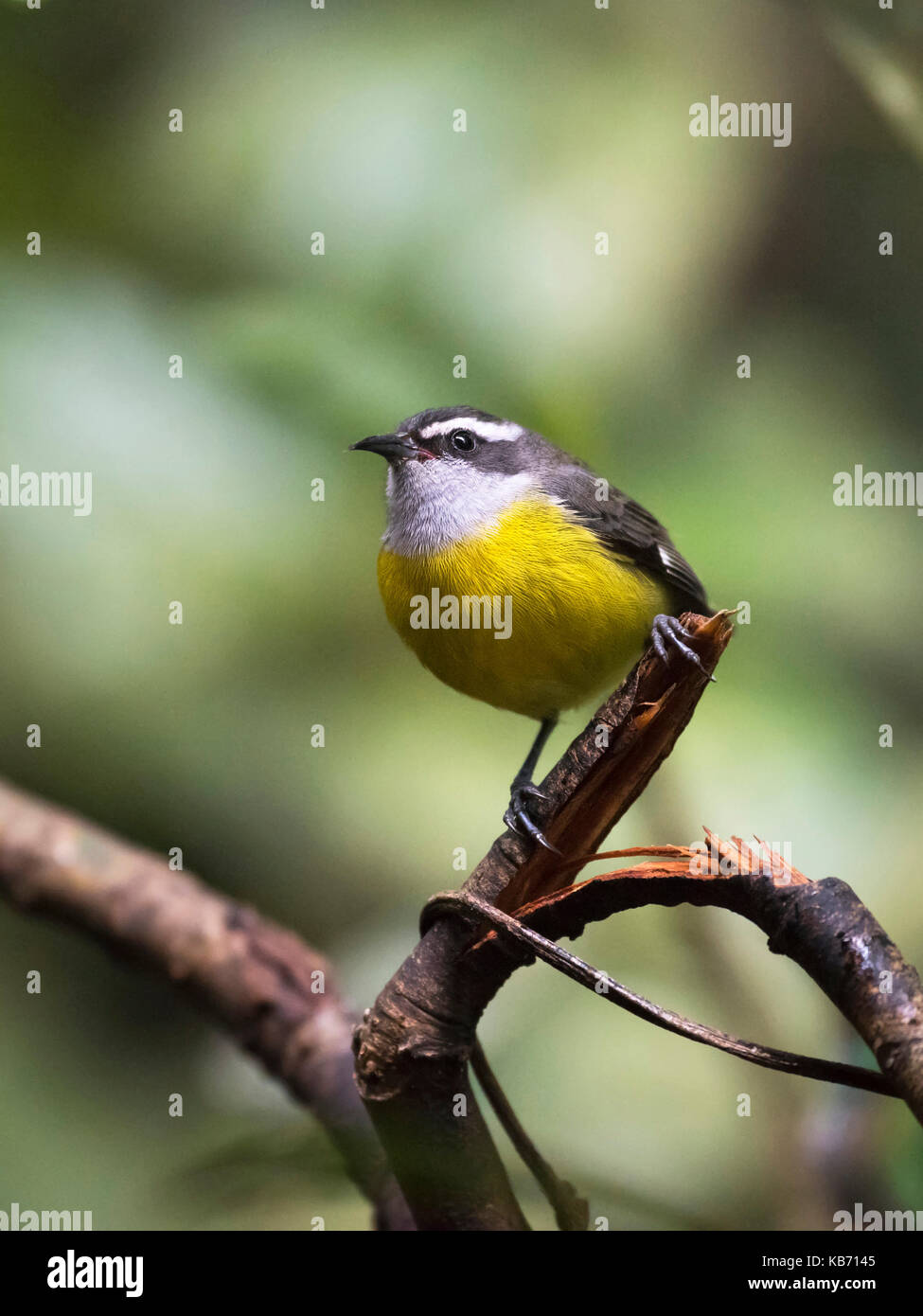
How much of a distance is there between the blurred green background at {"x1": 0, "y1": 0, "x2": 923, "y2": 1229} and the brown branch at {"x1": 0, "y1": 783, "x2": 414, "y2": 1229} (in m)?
0.16

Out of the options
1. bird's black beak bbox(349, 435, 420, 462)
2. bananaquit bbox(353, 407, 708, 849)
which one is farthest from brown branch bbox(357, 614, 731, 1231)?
bird's black beak bbox(349, 435, 420, 462)

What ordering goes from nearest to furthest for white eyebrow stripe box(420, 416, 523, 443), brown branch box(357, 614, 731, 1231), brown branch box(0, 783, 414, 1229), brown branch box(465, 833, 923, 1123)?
brown branch box(465, 833, 923, 1123) → brown branch box(357, 614, 731, 1231) → brown branch box(0, 783, 414, 1229) → white eyebrow stripe box(420, 416, 523, 443)

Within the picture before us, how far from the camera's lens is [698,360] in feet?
7.96

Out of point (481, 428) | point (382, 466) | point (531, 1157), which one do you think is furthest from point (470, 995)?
point (382, 466)

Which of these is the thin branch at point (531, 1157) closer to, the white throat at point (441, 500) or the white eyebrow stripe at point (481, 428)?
the white throat at point (441, 500)

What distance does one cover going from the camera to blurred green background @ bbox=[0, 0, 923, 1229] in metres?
2.15

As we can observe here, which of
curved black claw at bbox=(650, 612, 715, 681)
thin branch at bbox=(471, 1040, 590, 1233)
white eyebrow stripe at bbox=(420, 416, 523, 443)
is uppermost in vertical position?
white eyebrow stripe at bbox=(420, 416, 523, 443)

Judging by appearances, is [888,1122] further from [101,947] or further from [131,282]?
[131,282]

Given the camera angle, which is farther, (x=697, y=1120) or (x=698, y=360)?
(x=698, y=360)

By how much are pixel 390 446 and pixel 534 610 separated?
47cm

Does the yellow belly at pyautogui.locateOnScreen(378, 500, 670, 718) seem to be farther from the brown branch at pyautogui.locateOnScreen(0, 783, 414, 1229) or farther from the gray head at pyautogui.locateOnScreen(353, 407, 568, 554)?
the brown branch at pyautogui.locateOnScreen(0, 783, 414, 1229)
